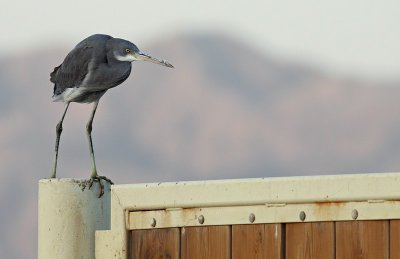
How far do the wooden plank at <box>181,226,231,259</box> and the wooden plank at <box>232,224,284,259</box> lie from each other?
68mm

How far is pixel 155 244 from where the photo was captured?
798 cm

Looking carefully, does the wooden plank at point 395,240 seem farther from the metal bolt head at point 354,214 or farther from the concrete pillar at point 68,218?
the concrete pillar at point 68,218

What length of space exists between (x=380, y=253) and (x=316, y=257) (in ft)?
1.47

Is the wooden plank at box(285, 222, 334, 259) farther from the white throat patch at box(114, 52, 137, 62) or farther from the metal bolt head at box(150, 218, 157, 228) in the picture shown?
the white throat patch at box(114, 52, 137, 62)

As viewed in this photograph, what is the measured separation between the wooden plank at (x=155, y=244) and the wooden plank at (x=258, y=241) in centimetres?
51

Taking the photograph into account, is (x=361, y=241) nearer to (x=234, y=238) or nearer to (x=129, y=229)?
(x=234, y=238)

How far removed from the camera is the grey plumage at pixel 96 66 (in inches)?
381

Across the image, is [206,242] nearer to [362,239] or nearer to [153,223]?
[153,223]

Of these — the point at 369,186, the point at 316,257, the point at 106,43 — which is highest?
Answer: the point at 106,43

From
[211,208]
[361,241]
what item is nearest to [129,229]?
[211,208]

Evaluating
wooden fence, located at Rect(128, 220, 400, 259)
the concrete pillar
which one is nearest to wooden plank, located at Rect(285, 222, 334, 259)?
wooden fence, located at Rect(128, 220, 400, 259)

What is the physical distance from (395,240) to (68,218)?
9.57 ft

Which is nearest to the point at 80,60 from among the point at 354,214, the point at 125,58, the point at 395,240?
the point at 125,58

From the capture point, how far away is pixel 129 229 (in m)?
8.17
